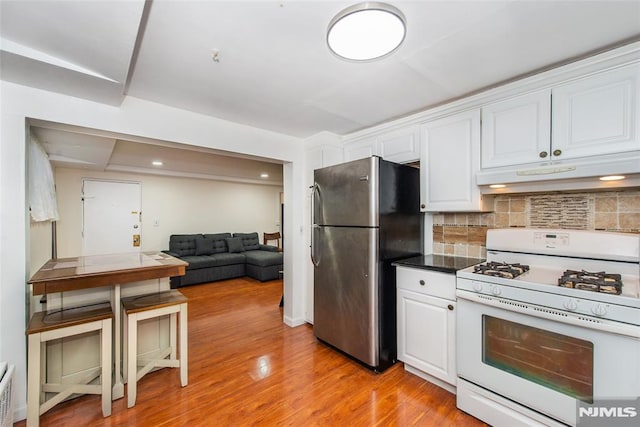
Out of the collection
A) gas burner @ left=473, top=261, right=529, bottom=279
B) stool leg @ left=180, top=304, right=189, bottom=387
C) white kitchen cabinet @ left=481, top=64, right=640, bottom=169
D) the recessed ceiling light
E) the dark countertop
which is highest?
white kitchen cabinet @ left=481, top=64, right=640, bottom=169

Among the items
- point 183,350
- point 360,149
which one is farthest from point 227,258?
point 360,149

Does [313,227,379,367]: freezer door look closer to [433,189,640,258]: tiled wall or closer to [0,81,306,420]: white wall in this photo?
[433,189,640,258]: tiled wall

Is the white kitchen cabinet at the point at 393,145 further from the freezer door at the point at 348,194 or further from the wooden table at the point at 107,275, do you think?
the wooden table at the point at 107,275

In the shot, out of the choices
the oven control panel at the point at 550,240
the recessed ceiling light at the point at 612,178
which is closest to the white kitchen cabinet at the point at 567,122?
the recessed ceiling light at the point at 612,178

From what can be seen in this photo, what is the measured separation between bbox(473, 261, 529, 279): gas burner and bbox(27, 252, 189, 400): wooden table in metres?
2.22

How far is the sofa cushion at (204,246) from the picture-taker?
5649 mm

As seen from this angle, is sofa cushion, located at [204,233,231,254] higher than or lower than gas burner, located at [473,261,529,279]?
lower

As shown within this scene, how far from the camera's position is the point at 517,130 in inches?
76.0

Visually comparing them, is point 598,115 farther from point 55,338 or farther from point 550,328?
point 55,338

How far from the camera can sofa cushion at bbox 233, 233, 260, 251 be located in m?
6.41

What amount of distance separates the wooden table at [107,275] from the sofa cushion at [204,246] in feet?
11.1

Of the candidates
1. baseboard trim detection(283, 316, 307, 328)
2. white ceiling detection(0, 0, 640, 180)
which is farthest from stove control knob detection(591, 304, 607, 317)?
baseboard trim detection(283, 316, 307, 328)

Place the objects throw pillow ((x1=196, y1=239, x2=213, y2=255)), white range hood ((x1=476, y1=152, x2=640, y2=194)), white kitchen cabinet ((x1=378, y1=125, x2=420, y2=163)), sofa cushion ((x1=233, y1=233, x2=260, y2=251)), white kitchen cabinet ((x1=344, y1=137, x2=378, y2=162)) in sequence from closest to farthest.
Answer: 1. white range hood ((x1=476, y1=152, x2=640, y2=194))
2. white kitchen cabinet ((x1=378, y1=125, x2=420, y2=163))
3. white kitchen cabinet ((x1=344, y1=137, x2=378, y2=162))
4. throw pillow ((x1=196, y1=239, x2=213, y2=255))
5. sofa cushion ((x1=233, y1=233, x2=260, y2=251))

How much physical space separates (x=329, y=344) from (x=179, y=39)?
2.70 meters
